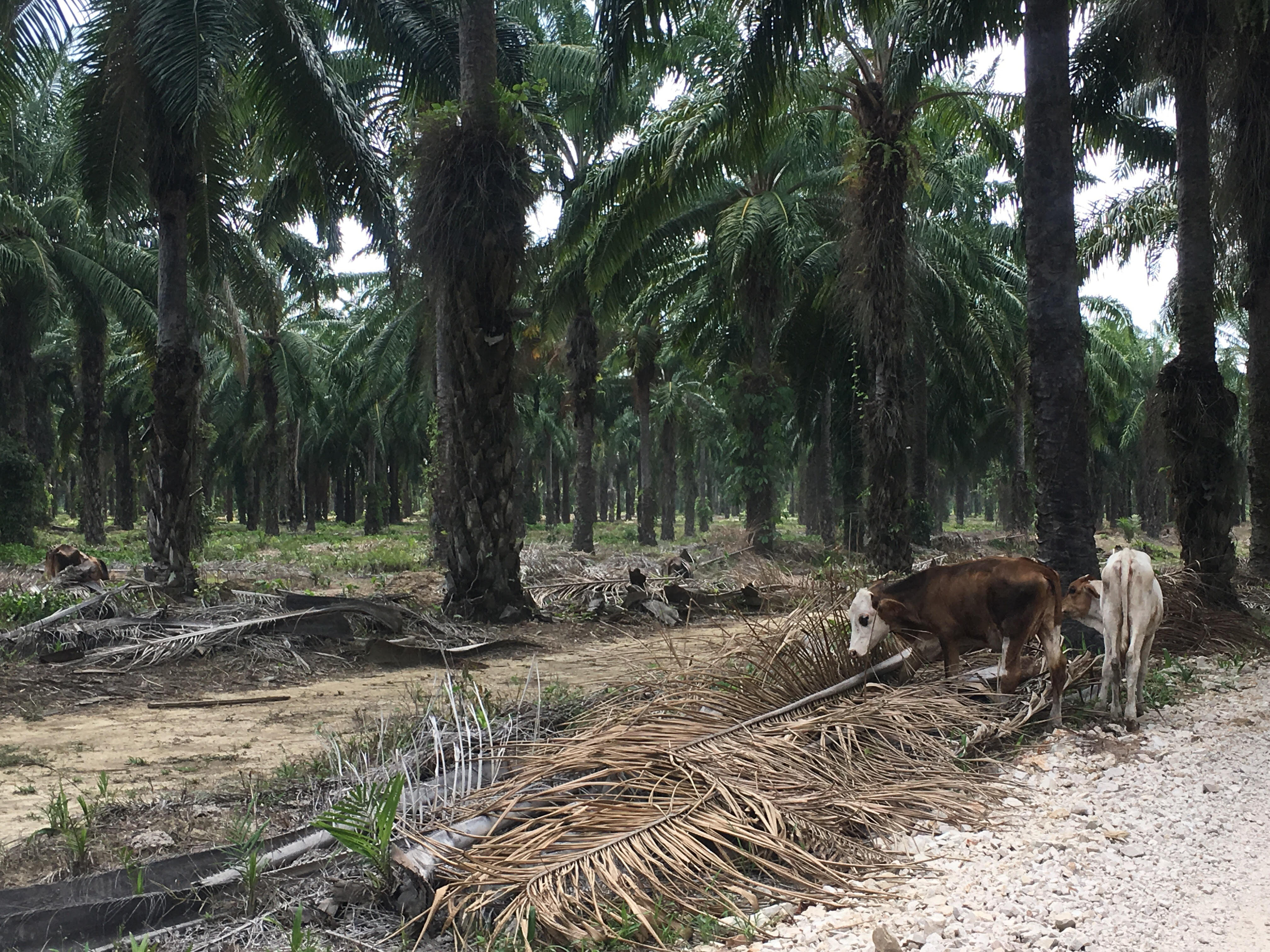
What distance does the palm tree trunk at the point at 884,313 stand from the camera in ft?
42.8

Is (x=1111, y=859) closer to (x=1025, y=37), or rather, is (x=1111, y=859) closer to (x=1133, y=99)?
(x=1025, y=37)

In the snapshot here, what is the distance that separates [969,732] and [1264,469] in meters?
9.55

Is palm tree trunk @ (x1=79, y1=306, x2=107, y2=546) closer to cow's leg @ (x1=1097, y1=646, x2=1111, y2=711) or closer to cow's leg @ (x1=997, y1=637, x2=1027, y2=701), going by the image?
cow's leg @ (x1=997, y1=637, x2=1027, y2=701)

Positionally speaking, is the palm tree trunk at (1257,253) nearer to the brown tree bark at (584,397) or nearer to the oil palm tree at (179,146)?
the oil palm tree at (179,146)

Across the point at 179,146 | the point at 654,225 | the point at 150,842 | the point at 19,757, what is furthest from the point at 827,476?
the point at 150,842

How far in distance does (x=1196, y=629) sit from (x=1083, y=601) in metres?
2.61

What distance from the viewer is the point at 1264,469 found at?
1201 centimetres

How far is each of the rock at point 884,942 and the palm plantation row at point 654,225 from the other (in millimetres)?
5190

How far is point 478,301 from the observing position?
10.3m

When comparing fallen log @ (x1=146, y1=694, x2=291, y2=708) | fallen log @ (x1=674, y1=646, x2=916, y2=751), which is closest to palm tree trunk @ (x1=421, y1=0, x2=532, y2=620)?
fallen log @ (x1=146, y1=694, x2=291, y2=708)

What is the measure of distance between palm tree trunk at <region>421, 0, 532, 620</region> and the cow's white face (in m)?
5.82

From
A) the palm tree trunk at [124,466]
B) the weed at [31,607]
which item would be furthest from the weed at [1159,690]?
the palm tree trunk at [124,466]

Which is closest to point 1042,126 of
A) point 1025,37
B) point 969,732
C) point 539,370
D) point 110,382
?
point 1025,37

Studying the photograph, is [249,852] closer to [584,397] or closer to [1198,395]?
[1198,395]
